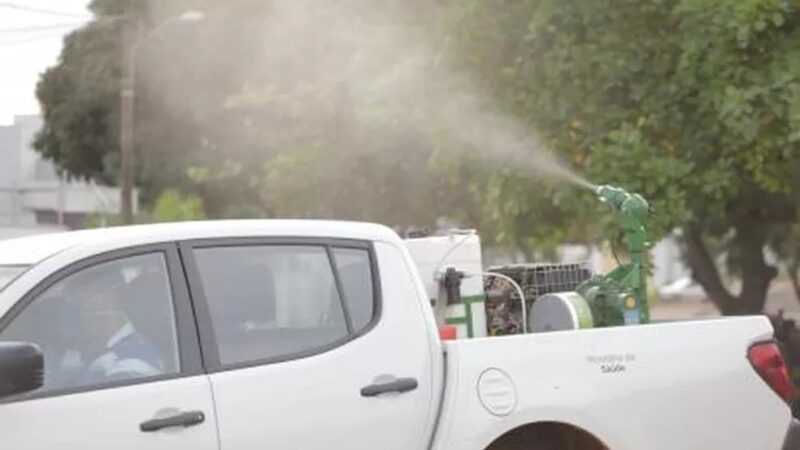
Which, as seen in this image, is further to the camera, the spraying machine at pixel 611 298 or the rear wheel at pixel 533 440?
the spraying machine at pixel 611 298

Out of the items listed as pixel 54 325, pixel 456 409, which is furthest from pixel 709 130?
pixel 54 325

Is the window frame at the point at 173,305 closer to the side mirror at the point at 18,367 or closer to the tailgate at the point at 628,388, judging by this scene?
the side mirror at the point at 18,367

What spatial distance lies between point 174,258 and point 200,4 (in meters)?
21.9

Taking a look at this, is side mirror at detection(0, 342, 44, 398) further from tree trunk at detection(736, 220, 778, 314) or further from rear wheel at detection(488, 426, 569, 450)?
tree trunk at detection(736, 220, 778, 314)

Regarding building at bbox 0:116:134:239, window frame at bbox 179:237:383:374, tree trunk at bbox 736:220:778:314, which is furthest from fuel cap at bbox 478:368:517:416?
tree trunk at bbox 736:220:778:314

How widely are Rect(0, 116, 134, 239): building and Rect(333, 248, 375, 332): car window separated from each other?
355 inches

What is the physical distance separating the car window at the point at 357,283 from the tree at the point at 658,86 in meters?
5.84

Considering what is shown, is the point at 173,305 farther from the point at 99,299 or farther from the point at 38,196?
the point at 38,196

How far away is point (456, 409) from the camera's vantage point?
490 centimetres

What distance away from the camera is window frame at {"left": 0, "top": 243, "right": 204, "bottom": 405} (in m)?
4.23

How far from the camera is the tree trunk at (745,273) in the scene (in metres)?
16.4

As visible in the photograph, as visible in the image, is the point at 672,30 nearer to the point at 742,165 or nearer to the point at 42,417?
the point at 742,165

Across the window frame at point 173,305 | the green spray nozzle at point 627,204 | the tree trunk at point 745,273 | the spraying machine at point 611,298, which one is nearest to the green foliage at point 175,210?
the tree trunk at point 745,273

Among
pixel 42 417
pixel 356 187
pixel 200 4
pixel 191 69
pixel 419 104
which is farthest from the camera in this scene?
pixel 191 69
